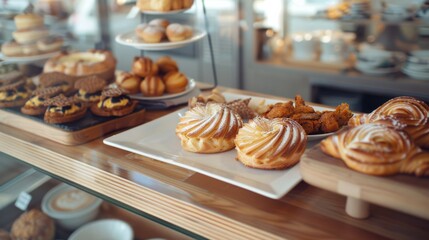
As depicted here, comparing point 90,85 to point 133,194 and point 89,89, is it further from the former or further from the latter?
point 133,194

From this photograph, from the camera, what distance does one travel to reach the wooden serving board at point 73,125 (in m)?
1.04

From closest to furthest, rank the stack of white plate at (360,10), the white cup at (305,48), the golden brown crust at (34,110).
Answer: the golden brown crust at (34,110) → the stack of white plate at (360,10) → the white cup at (305,48)

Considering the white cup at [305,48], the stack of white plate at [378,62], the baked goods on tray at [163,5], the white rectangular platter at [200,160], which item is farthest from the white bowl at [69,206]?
the white cup at [305,48]

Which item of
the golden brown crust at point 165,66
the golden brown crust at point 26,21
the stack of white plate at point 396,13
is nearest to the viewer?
the golden brown crust at point 165,66

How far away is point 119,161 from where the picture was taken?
937 millimetres

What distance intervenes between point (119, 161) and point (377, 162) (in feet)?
1.85

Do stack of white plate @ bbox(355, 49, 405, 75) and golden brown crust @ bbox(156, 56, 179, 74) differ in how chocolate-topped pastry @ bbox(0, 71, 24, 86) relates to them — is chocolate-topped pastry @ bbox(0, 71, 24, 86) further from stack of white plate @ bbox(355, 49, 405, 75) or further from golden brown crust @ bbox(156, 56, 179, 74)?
stack of white plate @ bbox(355, 49, 405, 75)

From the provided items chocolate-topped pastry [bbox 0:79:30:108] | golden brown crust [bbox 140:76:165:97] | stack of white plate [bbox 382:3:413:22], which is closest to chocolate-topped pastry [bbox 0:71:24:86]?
chocolate-topped pastry [bbox 0:79:30:108]

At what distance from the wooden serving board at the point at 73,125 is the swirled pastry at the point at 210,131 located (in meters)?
0.27

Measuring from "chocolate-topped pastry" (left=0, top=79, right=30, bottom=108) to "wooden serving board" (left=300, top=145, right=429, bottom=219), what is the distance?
0.91 m

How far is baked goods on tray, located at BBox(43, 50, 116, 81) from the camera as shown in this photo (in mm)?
1414

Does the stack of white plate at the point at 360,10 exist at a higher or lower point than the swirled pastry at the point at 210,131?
higher

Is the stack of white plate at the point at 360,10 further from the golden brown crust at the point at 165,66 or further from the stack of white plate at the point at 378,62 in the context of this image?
the golden brown crust at the point at 165,66

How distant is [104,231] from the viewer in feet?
4.05
